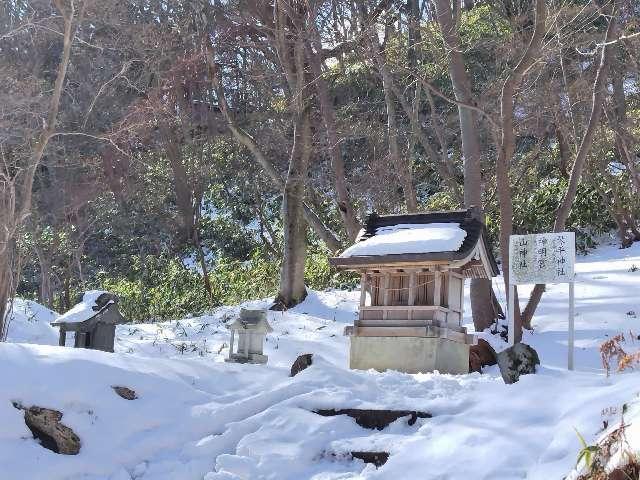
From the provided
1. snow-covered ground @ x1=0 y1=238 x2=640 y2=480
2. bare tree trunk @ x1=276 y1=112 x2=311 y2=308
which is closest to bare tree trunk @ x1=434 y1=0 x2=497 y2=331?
bare tree trunk @ x1=276 y1=112 x2=311 y2=308

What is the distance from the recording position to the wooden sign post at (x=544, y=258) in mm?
11012

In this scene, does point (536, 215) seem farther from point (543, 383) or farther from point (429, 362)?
point (543, 383)

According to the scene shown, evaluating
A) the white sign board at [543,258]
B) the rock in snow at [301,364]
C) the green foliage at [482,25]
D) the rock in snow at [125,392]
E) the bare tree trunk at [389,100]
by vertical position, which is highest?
the green foliage at [482,25]

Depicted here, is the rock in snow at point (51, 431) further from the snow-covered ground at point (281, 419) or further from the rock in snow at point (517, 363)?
the rock in snow at point (517, 363)

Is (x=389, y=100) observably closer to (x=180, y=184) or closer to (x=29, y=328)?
(x=29, y=328)

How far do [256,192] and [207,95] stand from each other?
4114 mm

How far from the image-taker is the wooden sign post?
1101 cm

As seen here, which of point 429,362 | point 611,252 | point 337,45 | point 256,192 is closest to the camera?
point 429,362

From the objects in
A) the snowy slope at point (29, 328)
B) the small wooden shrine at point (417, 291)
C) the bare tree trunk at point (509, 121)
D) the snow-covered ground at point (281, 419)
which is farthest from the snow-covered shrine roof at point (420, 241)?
the snowy slope at point (29, 328)

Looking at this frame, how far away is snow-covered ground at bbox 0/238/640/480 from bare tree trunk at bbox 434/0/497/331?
6003mm

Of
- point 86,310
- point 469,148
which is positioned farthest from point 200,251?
point 86,310

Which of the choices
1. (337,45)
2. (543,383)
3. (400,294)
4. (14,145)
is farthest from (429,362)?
(14,145)

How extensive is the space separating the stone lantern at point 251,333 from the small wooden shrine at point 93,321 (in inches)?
77.0

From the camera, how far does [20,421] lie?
827 centimetres
